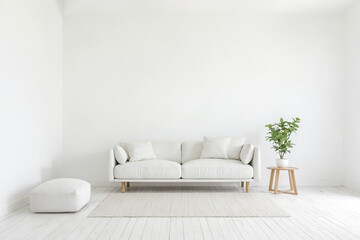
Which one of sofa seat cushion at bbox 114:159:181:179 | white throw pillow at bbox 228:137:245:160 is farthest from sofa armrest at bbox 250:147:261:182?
sofa seat cushion at bbox 114:159:181:179

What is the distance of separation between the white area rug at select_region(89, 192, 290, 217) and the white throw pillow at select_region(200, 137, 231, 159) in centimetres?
67

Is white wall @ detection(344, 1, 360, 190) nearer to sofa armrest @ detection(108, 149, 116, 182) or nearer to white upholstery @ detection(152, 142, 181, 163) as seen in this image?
white upholstery @ detection(152, 142, 181, 163)

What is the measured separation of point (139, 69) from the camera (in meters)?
6.71

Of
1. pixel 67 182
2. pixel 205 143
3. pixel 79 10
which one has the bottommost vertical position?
pixel 67 182

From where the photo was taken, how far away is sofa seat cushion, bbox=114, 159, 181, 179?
5.72 m

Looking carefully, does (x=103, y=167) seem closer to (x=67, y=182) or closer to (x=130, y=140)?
(x=130, y=140)

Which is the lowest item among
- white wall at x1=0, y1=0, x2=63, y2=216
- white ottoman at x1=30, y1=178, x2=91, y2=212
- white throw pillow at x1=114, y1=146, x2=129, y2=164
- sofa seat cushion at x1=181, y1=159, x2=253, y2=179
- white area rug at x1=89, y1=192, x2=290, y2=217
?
white area rug at x1=89, y1=192, x2=290, y2=217

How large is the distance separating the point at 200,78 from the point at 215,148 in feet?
4.63

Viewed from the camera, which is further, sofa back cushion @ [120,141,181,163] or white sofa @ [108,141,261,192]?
sofa back cushion @ [120,141,181,163]

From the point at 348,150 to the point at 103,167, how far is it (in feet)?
14.7

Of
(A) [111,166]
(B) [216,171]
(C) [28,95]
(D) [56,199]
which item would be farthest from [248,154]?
(C) [28,95]

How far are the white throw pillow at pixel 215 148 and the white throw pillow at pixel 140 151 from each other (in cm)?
90

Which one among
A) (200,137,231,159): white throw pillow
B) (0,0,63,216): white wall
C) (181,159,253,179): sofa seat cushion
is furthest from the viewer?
(200,137,231,159): white throw pillow

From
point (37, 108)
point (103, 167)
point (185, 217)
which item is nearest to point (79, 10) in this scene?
point (37, 108)
